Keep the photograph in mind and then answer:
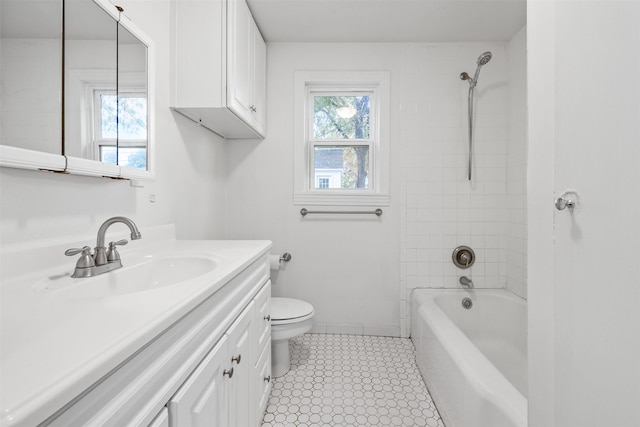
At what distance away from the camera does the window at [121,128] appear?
3.34 ft

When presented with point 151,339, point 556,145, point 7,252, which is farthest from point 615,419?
point 7,252

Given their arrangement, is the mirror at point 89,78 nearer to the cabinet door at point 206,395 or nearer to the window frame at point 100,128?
the window frame at point 100,128

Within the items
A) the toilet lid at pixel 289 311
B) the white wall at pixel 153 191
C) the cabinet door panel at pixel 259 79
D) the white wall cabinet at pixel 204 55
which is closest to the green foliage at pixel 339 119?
the cabinet door panel at pixel 259 79

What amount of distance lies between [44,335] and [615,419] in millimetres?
970

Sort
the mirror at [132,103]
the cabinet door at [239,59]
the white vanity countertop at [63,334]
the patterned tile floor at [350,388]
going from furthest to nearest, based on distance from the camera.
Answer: the cabinet door at [239,59], the patterned tile floor at [350,388], the mirror at [132,103], the white vanity countertop at [63,334]

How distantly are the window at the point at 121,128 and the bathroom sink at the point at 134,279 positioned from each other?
0.39 m

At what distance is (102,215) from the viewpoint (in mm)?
1110

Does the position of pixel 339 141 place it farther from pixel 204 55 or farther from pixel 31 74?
pixel 31 74

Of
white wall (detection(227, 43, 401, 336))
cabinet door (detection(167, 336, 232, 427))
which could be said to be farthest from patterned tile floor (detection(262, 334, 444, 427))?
cabinet door (detection(167, 336, 232, 427))

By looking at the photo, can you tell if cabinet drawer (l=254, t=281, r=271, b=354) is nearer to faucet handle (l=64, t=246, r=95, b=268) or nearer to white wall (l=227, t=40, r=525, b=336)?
faucet handle (l=64, t=246, r=95, b=268)

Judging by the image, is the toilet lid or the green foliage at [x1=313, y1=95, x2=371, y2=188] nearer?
the toilet lid

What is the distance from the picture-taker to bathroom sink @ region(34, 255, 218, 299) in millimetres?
814

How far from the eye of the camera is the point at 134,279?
102cm

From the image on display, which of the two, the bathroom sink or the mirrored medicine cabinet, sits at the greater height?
the mirrored medicine cabinet
